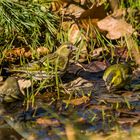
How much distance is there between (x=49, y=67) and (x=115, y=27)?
1699mm

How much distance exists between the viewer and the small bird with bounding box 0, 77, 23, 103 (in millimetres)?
6824

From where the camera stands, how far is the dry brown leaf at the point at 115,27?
848 centimetres

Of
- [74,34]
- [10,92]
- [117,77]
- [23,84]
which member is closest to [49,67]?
[23,84]

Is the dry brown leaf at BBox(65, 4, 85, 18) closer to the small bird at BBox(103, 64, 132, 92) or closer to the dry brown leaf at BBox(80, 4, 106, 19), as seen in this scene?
the dry brown leaf at BBox(80, 4, 106, 19)

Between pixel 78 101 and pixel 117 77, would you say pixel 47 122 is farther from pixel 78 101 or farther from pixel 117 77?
pixel 117 77

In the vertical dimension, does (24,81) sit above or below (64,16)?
below

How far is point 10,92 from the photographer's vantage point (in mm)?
6848

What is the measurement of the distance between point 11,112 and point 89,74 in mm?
1642

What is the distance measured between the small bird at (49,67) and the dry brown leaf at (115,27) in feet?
3.40

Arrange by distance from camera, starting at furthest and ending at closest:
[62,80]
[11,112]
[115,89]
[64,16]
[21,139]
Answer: [64,16]
[62,80]
[115,89]
[11,112]
[21,139]

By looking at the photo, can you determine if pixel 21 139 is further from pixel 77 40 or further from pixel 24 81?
pixel 77 40

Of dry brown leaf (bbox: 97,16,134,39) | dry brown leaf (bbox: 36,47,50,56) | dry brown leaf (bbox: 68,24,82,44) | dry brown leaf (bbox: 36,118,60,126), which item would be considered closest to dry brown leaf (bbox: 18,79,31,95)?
dry brown leaf (bbox: 36,118,60,126)

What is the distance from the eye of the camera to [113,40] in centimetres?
866

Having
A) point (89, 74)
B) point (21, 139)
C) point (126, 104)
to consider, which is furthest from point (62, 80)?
point (21, 139)
